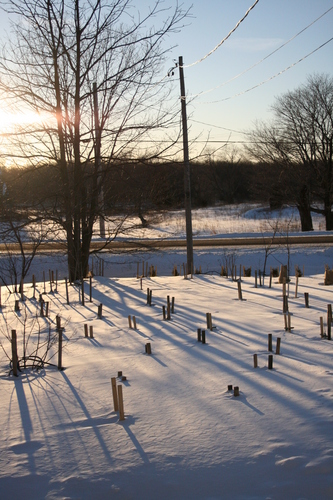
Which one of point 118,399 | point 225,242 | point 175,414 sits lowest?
point 175,414

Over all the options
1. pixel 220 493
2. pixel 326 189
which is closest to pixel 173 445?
pixel 220 493

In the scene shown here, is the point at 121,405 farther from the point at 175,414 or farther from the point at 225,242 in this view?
the point at 225,242

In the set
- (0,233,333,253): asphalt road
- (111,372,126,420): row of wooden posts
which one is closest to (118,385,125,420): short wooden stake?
(111,372,126,420): row of wooden posts

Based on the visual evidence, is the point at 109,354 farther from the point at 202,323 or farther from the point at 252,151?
the point at 252,151

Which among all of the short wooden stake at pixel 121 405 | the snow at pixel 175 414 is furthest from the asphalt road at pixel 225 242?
the short wooden stake at pixel 121 405

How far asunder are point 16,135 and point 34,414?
25.8 ft

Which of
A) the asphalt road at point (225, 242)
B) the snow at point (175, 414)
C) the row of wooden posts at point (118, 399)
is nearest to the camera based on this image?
the snow at point (175, 414)

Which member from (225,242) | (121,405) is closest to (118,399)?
(121,405)

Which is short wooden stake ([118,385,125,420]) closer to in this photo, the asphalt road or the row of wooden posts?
the row of wooden posts

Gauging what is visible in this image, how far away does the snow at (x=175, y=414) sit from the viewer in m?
2.89

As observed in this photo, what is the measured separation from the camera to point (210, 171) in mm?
46938

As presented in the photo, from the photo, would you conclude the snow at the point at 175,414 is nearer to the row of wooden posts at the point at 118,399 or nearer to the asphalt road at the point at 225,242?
the row of wooden posts at the point at 118,399

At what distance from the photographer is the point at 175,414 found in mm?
3760

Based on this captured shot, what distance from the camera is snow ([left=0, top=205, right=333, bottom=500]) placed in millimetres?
2891
